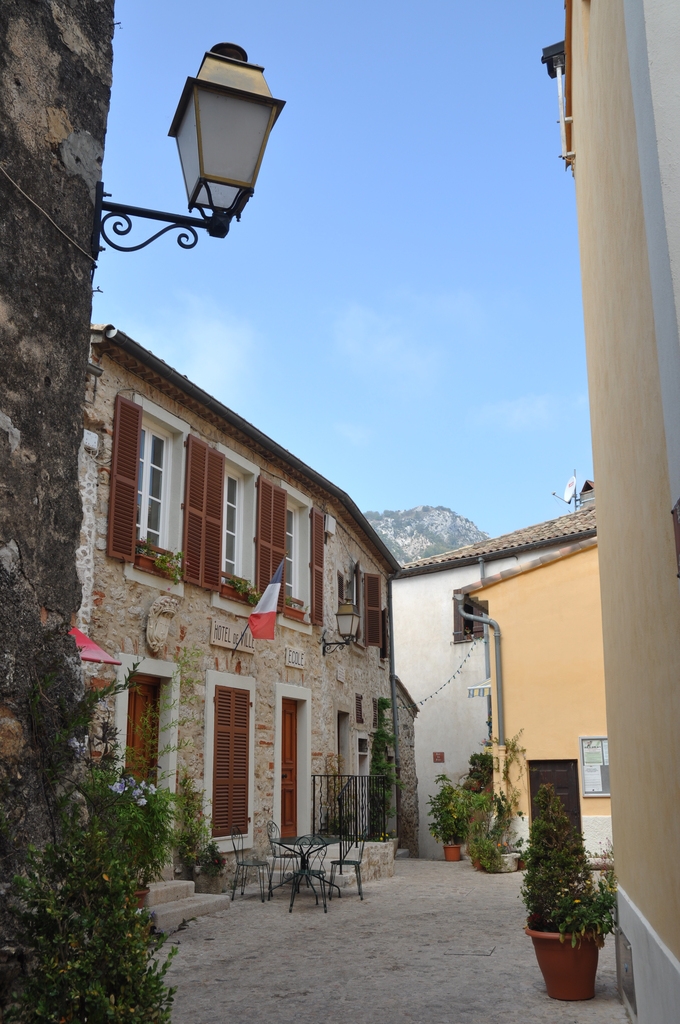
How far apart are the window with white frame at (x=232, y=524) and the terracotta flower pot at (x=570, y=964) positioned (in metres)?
6.27

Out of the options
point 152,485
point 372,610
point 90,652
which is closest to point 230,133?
point 90,652

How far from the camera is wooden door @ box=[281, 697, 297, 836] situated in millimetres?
11875

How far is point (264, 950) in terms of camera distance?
7.27 meters

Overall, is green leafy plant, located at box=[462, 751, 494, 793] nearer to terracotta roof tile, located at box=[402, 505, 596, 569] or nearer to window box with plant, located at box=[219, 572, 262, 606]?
terracotta roof tile, located at box=[402, 505, 596, 569]

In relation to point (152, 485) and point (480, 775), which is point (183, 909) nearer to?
point (152, 485)

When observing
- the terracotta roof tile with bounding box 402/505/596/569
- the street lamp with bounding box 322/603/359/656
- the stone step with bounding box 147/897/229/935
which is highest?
the terracotta roof tile with bounding box 402/505/596/569

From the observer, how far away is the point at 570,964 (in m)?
5.58

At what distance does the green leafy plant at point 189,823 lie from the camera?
30.2 feet

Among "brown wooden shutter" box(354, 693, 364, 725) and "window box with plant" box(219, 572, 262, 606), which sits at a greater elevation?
"window box with plant" box(219, 572, 262, 606)

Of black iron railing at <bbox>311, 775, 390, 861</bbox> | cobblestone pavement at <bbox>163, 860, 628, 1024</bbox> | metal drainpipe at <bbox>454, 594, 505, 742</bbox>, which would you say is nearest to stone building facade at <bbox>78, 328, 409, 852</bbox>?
black iron railing at <bbox>311, 775, 390, 861</bbox>

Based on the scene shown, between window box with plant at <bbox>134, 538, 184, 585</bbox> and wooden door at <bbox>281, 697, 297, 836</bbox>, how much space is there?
10.8 ft

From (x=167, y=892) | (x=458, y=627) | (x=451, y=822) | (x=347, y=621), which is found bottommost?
(x=167, y=892)

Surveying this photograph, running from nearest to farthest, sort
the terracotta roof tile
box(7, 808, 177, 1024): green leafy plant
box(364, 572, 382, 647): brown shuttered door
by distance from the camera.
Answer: box(7, 808, 177, 1024): green leafy plant < box(364, 572, 382, 647): brown shuttered door < the terracotta roof tile

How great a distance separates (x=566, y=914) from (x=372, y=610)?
10.3m
